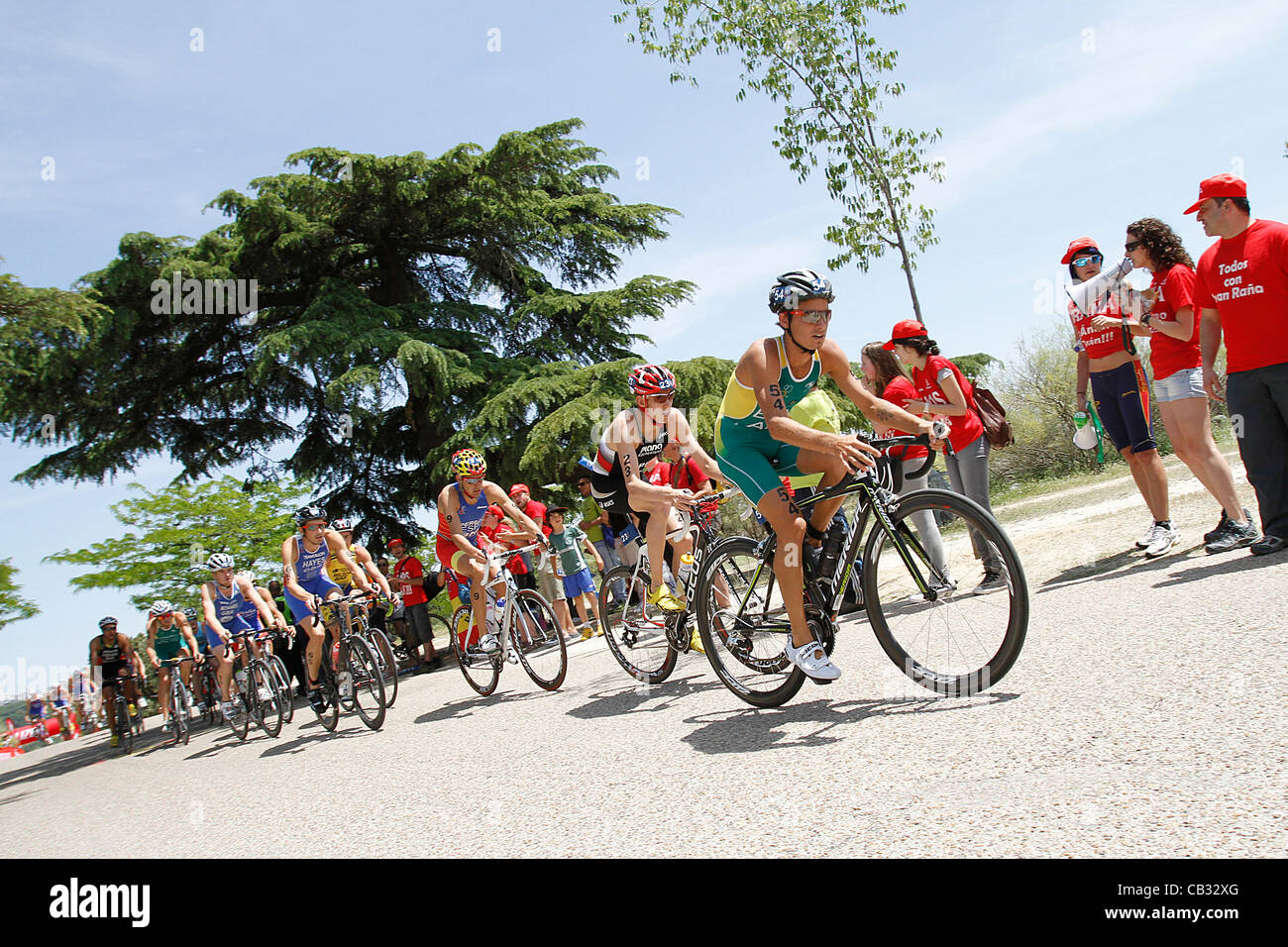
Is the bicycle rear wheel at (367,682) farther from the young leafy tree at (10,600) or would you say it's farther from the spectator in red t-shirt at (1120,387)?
the young leafy tree at (10,600)

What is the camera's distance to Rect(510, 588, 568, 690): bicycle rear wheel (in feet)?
26.8

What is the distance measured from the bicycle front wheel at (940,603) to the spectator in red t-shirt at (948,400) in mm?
2716

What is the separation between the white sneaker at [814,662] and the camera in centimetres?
457

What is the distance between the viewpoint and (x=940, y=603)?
4434 millimetres

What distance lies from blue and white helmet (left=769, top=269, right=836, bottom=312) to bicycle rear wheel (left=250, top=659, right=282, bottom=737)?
7763 millimetres

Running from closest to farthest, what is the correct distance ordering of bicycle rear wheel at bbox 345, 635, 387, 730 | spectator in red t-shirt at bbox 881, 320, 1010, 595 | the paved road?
the paved road < spectator in red t-shirt at bbox 881, 320, 1010, 595 < bicycle rear wheel at bbox 345, 635, 387, 730

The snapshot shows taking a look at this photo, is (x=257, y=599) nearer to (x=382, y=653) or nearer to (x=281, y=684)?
(x=281, y=684)

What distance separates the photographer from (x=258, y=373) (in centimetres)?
2047

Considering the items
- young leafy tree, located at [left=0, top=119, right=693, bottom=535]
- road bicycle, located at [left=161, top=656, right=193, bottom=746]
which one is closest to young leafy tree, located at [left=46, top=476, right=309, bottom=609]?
young leafy tree, located at [left=0, top=119, right=693, bottom=535]

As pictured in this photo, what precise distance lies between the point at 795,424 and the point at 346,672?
20.0 feet

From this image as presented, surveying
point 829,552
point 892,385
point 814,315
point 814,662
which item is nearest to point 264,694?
point 892,385

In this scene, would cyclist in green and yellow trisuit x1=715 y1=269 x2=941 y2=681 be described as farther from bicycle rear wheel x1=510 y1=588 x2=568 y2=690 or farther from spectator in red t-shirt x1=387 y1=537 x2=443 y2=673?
spectator in red t-shirt x1=387 y1=537 x2=443 y2=673
